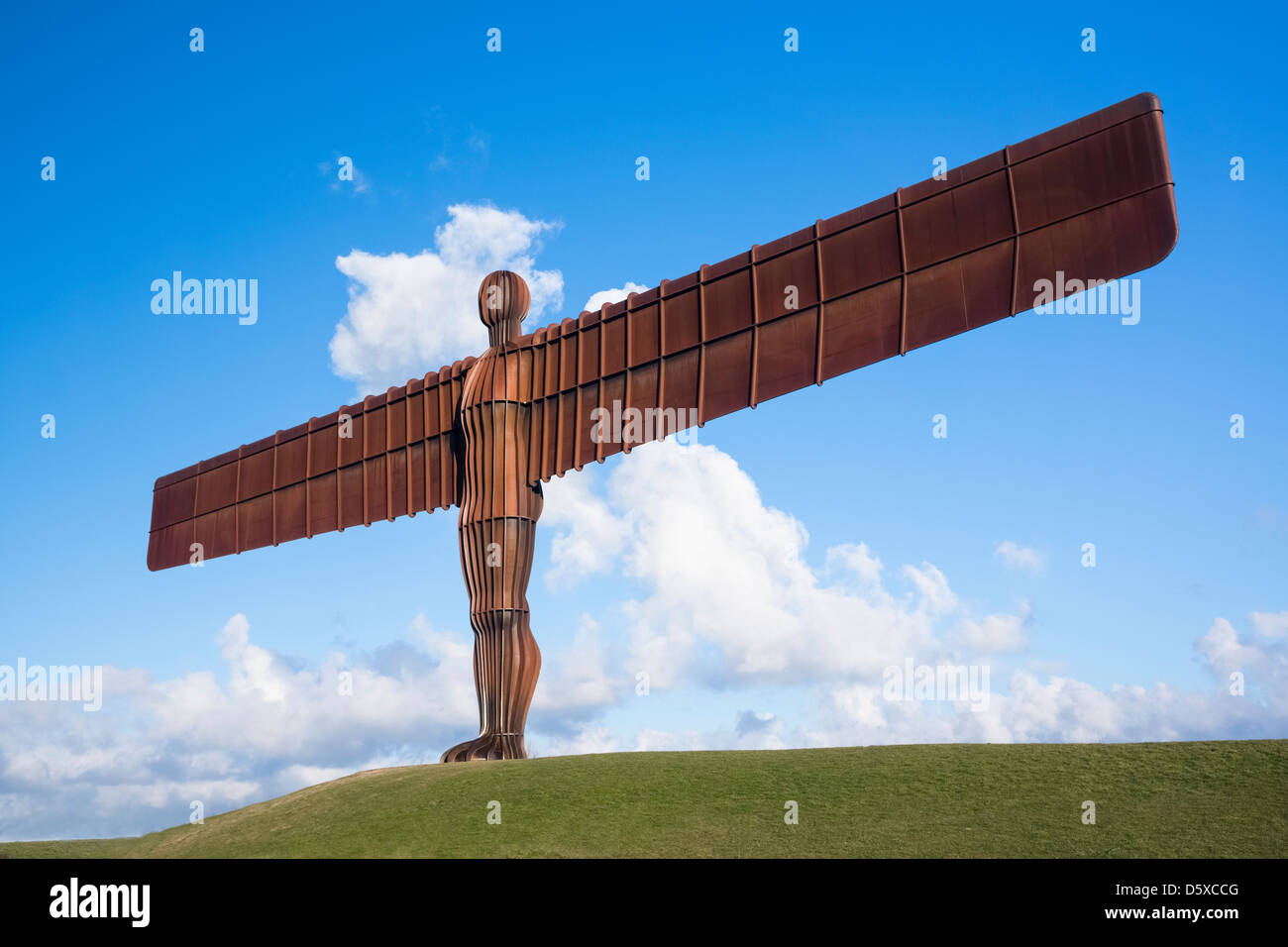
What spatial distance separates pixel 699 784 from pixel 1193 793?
536 centimetres

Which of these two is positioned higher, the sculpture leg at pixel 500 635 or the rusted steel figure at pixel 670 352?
the rusted steel figure at pixel 670 352

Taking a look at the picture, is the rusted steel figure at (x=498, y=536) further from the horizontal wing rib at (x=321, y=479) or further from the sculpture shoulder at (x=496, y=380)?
the horizontal wing rib at (x=321, y=479)

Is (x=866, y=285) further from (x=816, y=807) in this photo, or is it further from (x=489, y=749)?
(x=489, y=749)

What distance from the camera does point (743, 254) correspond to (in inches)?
623

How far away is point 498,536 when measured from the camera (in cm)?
1684

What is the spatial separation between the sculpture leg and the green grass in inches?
35.6

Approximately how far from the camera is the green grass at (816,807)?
1109cm

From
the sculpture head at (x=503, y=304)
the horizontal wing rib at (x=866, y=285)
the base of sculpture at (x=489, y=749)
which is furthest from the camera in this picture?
the sculpture head at (x=503, y=304)

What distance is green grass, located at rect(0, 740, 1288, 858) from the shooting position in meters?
11.1

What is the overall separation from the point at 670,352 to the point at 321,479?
287 inches

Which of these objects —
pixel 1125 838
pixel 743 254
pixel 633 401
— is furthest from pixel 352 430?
pixel 1125 838

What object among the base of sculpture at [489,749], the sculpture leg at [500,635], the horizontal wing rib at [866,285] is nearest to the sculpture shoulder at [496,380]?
the horizontal wing rib at [866,285]

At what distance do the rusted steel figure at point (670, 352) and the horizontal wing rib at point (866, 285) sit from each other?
24 mm
